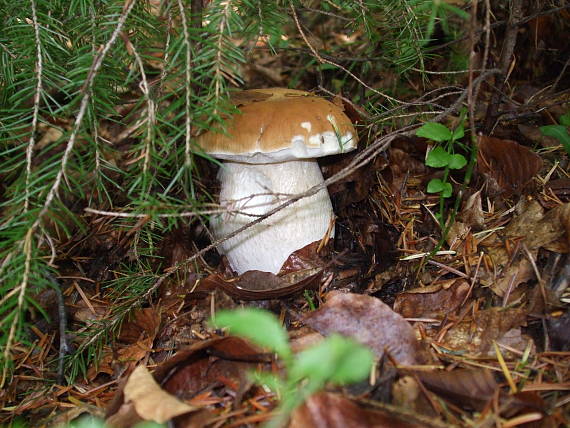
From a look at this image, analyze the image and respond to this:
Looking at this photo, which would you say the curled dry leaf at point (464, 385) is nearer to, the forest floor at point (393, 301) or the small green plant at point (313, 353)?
the forest floor at point (393, 301)

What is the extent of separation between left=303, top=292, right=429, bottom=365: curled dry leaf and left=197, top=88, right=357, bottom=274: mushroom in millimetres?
490

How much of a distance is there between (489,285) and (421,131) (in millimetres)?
686

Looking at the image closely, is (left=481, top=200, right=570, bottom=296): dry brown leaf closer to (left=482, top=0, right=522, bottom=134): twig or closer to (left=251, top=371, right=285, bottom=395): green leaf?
(left=482, top=0, right=522, bottom=134): twig

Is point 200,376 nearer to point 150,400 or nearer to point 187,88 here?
point 150,400

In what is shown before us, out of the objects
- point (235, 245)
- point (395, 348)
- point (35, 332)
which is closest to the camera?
point (395, 348)

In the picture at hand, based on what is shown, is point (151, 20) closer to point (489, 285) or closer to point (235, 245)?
point (235, 245)

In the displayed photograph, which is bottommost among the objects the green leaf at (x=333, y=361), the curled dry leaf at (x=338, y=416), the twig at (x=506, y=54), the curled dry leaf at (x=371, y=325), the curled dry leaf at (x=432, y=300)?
the curled dry leaf at (x=432, y=300)

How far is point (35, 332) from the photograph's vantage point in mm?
2021

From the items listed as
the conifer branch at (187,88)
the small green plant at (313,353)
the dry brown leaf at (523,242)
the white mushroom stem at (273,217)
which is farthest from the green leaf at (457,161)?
the small green plant at (313,353)

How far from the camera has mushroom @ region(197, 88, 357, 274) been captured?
74.4 inches

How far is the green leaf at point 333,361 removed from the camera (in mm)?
777

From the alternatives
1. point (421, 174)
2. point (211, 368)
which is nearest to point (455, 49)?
point (421, 174)

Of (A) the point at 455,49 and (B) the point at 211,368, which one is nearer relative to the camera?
(B) the point at 211,368

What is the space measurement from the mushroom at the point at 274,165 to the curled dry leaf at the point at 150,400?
26.9 inches
